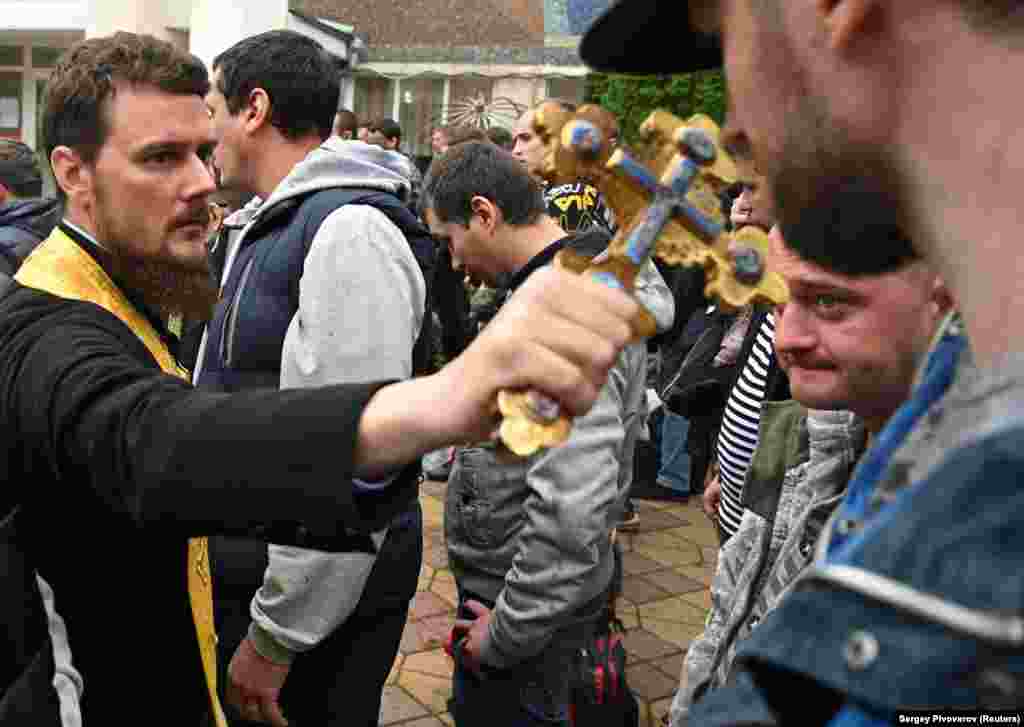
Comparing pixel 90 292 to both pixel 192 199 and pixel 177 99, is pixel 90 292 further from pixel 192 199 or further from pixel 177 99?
pixel 177 99

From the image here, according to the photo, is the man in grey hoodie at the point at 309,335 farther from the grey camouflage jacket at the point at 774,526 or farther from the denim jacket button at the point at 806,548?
the denim jacket button at the point at 806,548

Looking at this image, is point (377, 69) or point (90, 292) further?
point (377, 69)

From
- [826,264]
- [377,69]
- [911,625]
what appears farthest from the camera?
[377,69]

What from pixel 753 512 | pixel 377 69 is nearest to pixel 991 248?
pixel 753 512

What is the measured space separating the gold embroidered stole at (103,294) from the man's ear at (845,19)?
1.37 meters

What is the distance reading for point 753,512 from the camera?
2047 mm

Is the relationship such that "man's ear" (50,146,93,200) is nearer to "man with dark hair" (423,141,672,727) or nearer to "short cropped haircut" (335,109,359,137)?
"man with dark hair" (423,141,672,727)

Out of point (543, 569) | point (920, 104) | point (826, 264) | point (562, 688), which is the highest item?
point (920, 104)

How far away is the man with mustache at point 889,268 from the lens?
60cm

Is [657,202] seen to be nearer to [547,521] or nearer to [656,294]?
[547,521]

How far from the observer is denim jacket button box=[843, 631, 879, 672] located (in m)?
0.63

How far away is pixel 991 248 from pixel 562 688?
7.02ft

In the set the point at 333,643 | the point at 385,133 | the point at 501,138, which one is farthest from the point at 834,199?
the point at 385,133

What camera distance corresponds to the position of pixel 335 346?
2.18 metres
